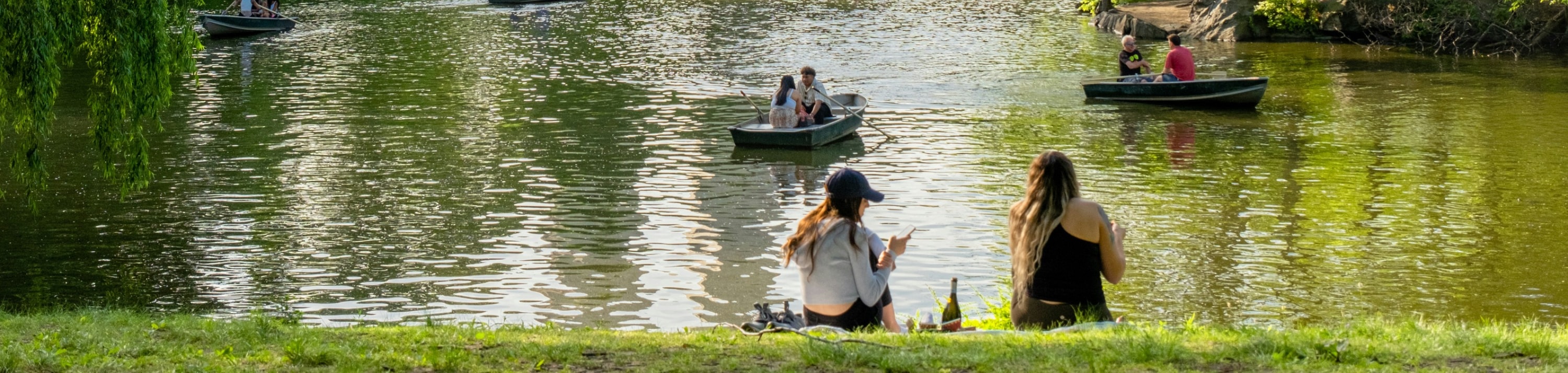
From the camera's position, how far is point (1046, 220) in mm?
7793

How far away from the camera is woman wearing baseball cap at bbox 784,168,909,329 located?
8023mm

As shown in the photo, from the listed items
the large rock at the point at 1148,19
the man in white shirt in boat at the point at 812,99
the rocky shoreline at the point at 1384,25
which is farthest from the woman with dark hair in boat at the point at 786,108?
the large rock at the point at 1148,19

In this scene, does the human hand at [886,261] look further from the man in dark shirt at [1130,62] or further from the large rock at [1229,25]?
the large rock at [1229,25]

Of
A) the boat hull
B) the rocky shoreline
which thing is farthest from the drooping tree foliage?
the rocky shoreline

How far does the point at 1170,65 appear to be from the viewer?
25734mm

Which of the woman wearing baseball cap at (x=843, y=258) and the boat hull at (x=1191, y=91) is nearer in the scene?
the woman wearing baseball cap at (x=843, y=258)

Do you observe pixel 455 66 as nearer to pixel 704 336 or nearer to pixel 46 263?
pixel 46 263

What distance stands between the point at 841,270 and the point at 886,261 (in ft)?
0.84

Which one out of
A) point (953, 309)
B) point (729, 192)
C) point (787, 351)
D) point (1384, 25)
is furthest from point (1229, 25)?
point (787, 351)

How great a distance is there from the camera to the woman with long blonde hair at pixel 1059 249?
7781 mm

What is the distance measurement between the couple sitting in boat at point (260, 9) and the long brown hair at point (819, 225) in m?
38.5

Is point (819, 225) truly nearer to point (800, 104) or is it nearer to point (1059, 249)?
point (1059, 249)

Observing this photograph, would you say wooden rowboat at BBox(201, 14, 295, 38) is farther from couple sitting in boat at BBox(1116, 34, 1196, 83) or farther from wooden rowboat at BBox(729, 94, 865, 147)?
couple sitting in boat at BBox(1116, 34, 1196, 83)

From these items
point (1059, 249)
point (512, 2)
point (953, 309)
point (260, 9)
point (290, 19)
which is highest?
point (1059, 249)
